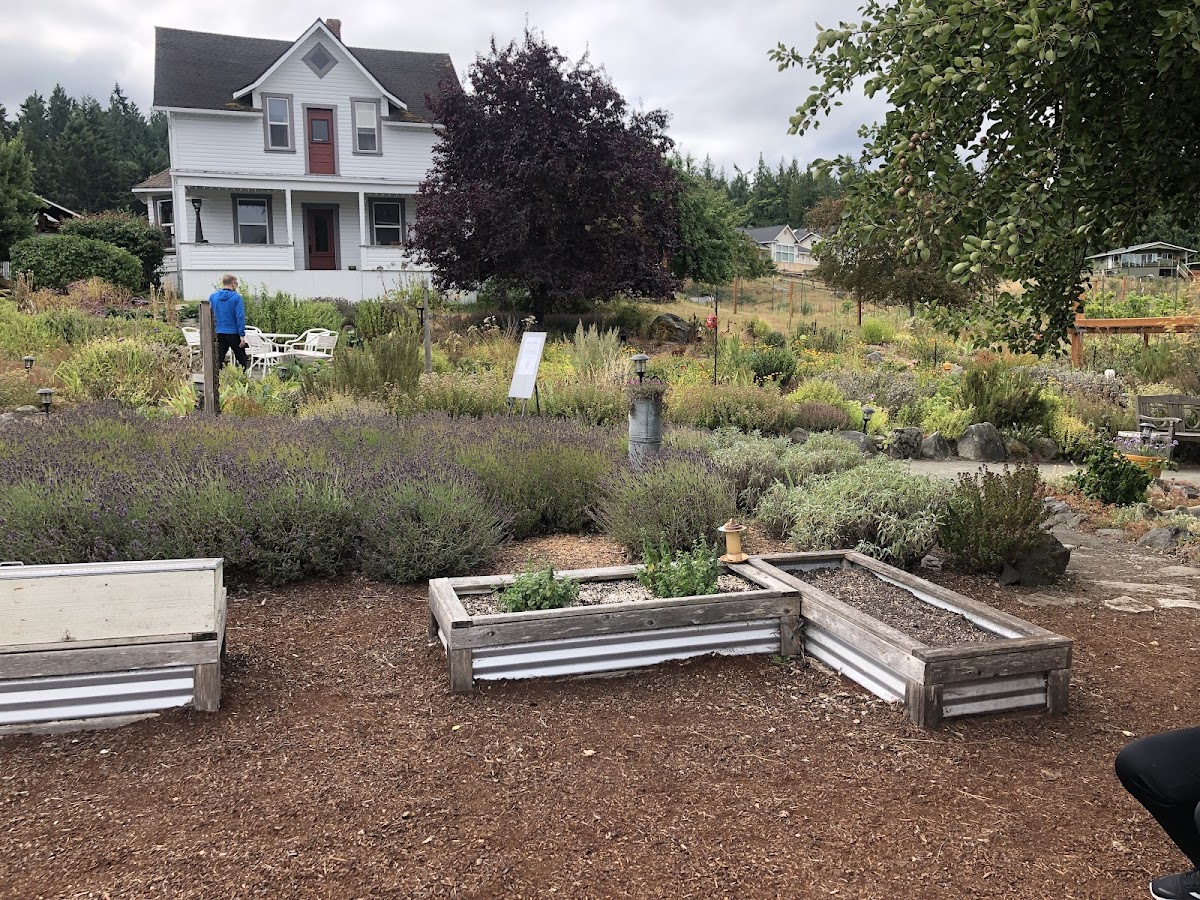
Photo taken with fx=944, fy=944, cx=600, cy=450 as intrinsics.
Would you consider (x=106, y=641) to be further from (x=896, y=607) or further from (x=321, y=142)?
(x=321, y=142)

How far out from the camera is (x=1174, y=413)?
35.9 ft

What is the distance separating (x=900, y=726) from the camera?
3.55m

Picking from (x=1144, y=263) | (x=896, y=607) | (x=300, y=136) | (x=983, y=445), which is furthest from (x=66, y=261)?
(x=1144, y=263)

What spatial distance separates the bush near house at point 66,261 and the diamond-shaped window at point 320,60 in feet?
24.7

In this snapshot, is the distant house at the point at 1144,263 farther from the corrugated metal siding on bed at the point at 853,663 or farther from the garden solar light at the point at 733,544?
the corrugated metal siding on bed at the point at 853,663

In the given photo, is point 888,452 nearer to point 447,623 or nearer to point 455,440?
point 455,440

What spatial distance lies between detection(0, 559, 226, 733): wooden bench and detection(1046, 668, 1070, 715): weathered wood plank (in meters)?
3.20

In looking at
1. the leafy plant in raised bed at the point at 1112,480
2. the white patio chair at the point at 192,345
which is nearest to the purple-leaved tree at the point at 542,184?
the white patio chair at the point at 192,345

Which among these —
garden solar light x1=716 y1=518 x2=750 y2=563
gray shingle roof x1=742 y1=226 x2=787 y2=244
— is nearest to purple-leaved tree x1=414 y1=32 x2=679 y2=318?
garden solar light x1=716 y1=518 x2=750 y2=563

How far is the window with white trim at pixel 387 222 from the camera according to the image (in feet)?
93.2

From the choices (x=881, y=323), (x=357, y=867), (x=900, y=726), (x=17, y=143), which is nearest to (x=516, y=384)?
(x=900, y=726)

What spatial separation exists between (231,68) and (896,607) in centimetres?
2854

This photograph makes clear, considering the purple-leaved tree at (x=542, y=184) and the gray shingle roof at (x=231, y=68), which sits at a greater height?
the gray shingle roof at (x=231, y=68)

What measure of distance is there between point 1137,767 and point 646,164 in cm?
1956
